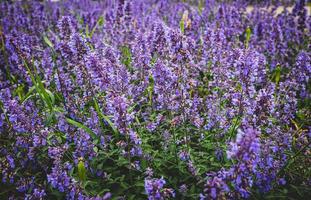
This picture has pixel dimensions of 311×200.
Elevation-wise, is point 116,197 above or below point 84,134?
below

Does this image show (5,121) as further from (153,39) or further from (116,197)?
(153,39)

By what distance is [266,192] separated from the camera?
11.5 feet

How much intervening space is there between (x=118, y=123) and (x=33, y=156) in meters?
1.37

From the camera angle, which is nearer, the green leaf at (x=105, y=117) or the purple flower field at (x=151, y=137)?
the purple flower field at (x=151, y=137)

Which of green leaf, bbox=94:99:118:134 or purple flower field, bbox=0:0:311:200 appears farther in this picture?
green leaf, bbox=94:99:118:134

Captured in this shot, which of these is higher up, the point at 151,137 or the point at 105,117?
the point at 105,117

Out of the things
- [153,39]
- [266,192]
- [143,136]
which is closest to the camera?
[266,192]

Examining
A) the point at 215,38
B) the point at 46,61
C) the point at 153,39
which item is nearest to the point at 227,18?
the point at 215,38

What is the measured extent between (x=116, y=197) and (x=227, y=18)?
611 centimetres

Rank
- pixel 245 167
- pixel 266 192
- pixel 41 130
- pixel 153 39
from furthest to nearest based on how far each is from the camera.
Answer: pixel 153 39
pixel 41 130
pixel 266 192
pixel 245 167

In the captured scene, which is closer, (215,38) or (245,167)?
(245,167)

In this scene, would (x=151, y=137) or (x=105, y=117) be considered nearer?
(x=105, y=117)

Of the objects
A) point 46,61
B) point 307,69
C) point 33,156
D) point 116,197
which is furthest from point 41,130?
point 307,69


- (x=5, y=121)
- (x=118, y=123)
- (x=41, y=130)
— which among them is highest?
(x=118, y=123)
